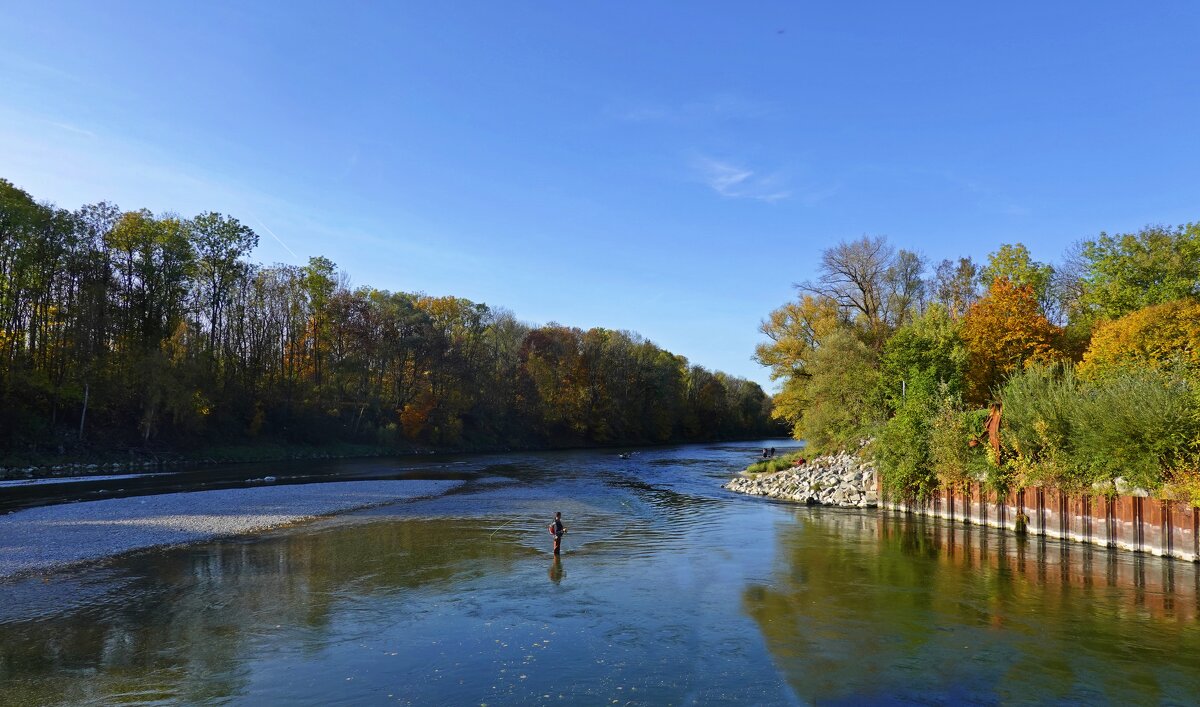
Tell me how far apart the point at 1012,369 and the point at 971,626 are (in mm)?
31664

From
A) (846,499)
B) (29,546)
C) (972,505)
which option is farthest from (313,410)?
(972,505)

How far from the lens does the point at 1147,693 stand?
12.2 metres

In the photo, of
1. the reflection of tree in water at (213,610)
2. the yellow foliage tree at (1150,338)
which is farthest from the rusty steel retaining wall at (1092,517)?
the reflection of tree in water at (213,610)

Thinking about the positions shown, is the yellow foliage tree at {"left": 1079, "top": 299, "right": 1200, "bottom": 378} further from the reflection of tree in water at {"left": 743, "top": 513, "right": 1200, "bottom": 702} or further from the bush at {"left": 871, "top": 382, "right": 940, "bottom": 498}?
the reflection of tree in water at {"left": 743, "top": 513, "right": 1200, "bottom": 702}

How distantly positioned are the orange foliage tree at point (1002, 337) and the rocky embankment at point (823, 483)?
11524mm

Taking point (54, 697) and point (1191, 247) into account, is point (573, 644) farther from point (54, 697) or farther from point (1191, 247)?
point (1191, 247)

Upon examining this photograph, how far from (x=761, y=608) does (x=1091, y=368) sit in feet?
102

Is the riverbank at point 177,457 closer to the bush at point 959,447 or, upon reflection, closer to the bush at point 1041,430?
the bush at point 959,447

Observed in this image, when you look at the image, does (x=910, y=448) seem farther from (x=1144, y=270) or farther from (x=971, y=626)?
(x=1144, y=270)

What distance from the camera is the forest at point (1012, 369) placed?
2434 cm

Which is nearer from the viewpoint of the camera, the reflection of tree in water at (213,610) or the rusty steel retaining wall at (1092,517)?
the reflection of tree in water at (213,610)

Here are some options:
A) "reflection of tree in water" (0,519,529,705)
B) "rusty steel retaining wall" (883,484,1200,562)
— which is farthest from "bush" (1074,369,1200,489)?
"reflection of tree in water" (0,519,529,705)

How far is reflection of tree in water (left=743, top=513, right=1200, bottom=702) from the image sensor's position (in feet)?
41.2

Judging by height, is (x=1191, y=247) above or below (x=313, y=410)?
above
